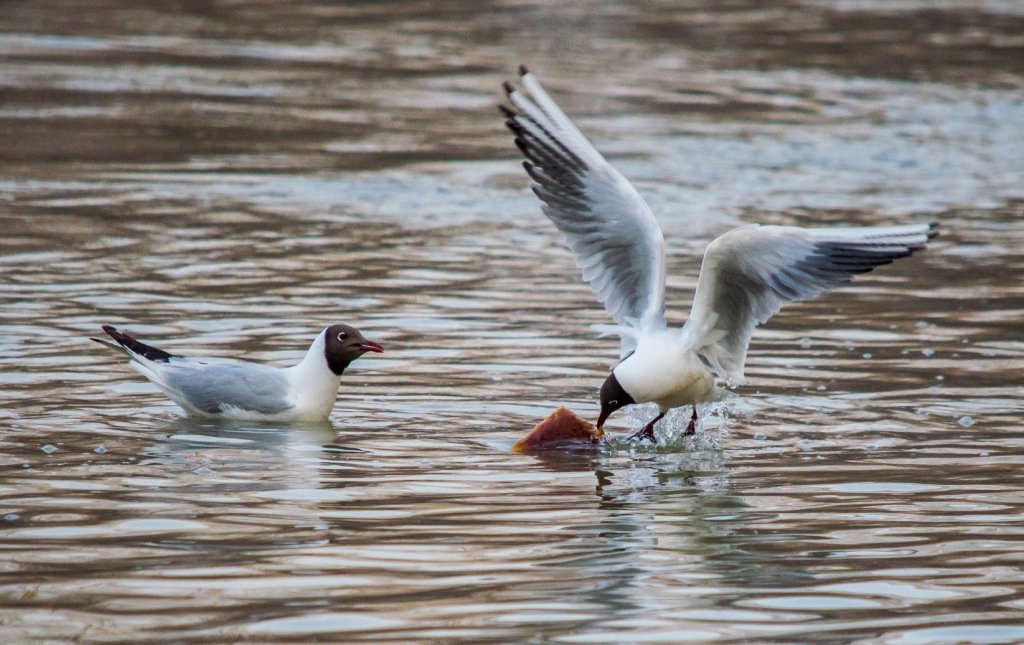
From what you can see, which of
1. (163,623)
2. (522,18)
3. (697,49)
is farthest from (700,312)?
(522,18)

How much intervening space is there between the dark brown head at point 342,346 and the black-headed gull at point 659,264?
3.92 feet

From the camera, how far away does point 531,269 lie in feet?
41.8

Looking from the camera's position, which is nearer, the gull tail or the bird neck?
the bird neck

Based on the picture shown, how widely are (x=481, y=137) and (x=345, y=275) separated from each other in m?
5.66

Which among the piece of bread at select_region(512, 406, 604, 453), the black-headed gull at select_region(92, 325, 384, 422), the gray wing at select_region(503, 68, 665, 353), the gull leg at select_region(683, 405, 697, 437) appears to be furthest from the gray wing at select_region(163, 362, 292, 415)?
the gull leg at select_region(683, 405, 697, 437)

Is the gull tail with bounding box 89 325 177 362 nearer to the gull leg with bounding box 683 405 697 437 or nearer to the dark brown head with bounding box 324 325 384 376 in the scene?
the dark brown head with bounding box 324 325 384 376

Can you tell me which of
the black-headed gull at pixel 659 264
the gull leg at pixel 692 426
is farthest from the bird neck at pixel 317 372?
the gull leg at pixel 692 426

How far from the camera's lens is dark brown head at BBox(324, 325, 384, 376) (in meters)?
9.05

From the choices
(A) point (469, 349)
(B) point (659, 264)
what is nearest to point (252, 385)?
(A) point (469, 349)

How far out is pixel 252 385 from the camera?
29.3 ft

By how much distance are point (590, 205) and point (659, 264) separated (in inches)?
23.0

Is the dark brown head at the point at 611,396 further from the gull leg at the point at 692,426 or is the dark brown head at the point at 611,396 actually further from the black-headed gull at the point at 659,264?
the gull leg at the point at 692,426

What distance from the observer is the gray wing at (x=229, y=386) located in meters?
8.88

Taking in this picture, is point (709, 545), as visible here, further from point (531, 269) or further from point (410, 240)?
point (410, 240)
